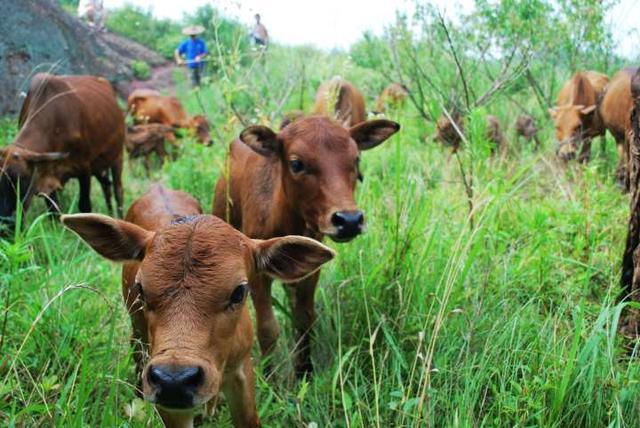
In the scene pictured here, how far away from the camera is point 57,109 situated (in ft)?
24.1

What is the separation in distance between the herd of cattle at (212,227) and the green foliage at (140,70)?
41.5 feet

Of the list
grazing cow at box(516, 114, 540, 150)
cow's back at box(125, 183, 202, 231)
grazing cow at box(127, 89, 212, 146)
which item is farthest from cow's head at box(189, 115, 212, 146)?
cow's back at box(125, 183, 202, 231)

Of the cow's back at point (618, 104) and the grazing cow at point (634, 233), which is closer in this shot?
the grazing cow at point (634, 233)

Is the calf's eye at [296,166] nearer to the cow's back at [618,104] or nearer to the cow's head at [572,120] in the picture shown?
the cow's back at [618,104]

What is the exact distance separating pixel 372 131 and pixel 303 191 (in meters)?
0.77

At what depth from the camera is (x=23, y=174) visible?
21.3 ft

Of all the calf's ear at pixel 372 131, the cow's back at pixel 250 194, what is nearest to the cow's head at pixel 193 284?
the cow's back at pixel 250 194

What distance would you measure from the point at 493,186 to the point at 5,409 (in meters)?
2.96

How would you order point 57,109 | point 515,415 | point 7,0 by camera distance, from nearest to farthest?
1. point 515,415
2. point 57,109
3. point 7,0

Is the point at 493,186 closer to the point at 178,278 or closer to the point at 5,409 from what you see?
the point at 178,278

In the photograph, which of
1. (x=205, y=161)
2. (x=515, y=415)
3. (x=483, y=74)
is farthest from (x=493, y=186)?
(x=483, y=74)

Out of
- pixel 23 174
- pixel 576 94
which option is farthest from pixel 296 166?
pixel 576 94

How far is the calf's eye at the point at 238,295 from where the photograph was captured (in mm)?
2753

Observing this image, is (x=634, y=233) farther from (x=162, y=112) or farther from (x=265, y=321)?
(x=162, y=112)
